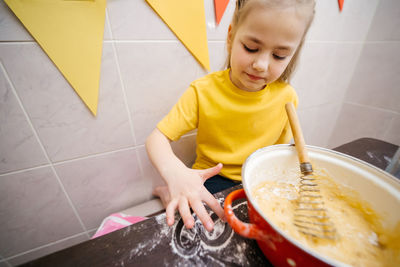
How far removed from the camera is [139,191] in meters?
0.73

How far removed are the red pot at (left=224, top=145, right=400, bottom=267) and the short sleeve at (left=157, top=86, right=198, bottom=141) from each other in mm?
247

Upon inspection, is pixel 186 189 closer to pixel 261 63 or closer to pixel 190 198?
pixel 190 198

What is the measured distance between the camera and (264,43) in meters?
0.37

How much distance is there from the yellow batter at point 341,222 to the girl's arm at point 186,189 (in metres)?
0.09

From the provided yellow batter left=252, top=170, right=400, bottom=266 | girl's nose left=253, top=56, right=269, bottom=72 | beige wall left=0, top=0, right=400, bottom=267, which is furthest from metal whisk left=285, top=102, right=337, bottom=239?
beige wall left=0, top=0, right=400, bottom=267

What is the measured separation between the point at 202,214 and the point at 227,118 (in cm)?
31

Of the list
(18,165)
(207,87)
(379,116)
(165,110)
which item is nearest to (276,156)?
(207,87)

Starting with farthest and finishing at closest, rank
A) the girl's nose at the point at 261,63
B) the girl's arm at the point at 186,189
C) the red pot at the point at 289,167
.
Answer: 1. the girl's nose at the point at 261,63
2. the girl's arm at the point at 186,189
3. the red pot at the point at 289,167

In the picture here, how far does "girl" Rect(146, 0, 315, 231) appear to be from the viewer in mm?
336

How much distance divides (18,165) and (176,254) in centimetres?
58

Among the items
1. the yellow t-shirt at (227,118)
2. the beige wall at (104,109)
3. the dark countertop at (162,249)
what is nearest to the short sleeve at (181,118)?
the yellow t-shirt at (227,118)

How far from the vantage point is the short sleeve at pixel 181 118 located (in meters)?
0.47

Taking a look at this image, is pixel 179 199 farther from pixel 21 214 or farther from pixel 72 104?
pixel 21 214

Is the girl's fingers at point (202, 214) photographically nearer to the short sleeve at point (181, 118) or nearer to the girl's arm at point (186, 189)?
the girl's arm at point (186, 189)
